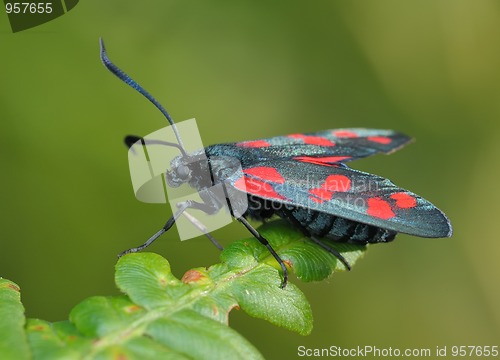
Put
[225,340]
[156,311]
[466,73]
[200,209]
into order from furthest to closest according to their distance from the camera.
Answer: [466,73] < [200,209] < [156,311] < [225,340]

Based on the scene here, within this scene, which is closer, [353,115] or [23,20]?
[23,20]

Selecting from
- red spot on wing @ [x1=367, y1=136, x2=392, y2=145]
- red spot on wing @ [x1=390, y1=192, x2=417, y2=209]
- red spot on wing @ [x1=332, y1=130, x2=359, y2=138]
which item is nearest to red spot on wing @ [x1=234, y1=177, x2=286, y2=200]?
red spot on wing @ [x1=390, y1=192, x2=417, y2=209]

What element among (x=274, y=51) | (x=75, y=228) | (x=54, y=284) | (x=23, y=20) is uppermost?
(x=23, y=20)

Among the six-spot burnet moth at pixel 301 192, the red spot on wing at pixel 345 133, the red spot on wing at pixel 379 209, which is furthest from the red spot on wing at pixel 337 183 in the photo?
the red spot on wing at pixel 345 133

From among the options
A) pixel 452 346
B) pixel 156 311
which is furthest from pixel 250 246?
pixel 452 346

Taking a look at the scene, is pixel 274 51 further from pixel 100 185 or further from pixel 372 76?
pixel 100 185

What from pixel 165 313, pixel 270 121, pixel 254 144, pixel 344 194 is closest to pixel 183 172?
pixel 254 144

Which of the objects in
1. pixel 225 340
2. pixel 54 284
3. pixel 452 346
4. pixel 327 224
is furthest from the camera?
pixel 452 346
